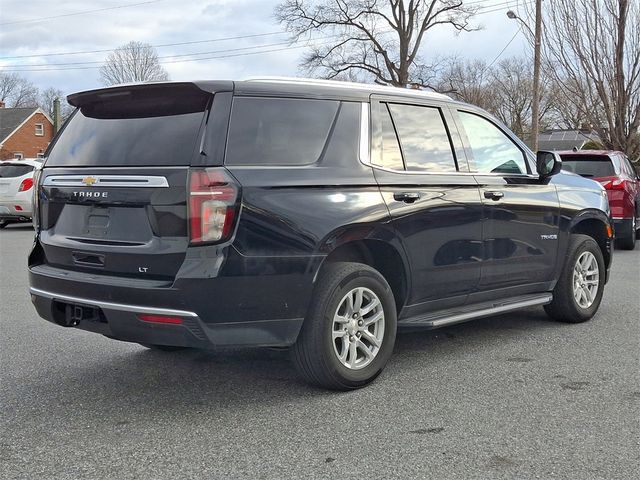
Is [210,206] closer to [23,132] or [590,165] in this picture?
[590,165]

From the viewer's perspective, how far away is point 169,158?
148 inches

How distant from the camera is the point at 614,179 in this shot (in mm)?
11438

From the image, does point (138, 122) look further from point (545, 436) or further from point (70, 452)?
point (545, 436)

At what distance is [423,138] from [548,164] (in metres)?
1.48

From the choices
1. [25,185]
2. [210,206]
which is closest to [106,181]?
[210,206]

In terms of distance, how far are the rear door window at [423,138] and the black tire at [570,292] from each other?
5.61 ft

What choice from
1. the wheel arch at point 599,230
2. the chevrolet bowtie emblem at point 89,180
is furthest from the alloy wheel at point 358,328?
the wheel arch at point 599,230

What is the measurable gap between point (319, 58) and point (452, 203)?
3753 centimetres

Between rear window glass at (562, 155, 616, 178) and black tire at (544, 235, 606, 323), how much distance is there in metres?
5.84

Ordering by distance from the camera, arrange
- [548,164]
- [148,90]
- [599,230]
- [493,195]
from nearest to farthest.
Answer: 1. [148,90]
2. [493,195]
3. [548,164]
4. [599,230]

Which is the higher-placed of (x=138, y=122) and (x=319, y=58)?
(x=319, y=58)

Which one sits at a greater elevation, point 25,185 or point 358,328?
point 25,185

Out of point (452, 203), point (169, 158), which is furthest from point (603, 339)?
point (169, 158)

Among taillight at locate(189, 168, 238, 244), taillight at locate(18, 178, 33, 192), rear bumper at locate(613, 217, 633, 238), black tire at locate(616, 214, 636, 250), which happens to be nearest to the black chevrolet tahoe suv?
taillight at locate(189, 168, 238, 244)
